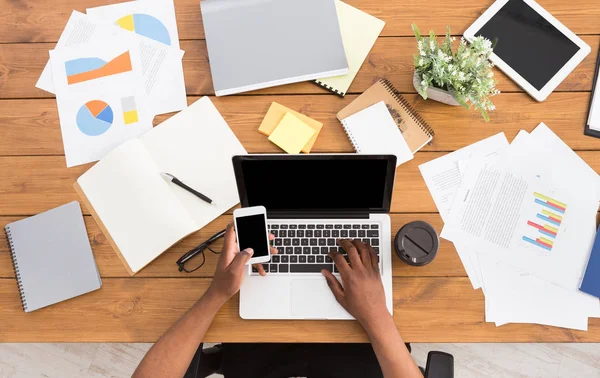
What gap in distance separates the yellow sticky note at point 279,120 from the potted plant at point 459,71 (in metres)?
0.28

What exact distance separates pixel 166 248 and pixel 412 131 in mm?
688

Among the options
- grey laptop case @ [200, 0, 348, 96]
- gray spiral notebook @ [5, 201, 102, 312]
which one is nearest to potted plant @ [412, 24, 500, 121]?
grey laptop case @ [200, 0, 348, 96]

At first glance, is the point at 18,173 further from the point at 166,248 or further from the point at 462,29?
the point at 462,29

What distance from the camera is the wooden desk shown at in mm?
1016

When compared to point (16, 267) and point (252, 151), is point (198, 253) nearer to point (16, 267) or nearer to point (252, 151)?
point (252, 151)

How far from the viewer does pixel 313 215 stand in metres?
1.03

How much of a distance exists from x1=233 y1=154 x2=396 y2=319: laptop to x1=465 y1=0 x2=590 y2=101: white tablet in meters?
0.49

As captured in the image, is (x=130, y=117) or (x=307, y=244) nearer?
(x=307, y=244)

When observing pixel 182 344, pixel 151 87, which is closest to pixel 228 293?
pixel 182 344

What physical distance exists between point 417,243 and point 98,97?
2.98 feet

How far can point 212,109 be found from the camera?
1129mm

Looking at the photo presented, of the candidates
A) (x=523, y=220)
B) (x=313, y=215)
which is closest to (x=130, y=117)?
(x=313, y=215)

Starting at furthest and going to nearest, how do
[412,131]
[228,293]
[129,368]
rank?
[129,368]
[412,131]
[228,293]

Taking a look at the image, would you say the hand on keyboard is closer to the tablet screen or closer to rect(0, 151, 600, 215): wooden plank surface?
rect(0, 151, 600, 215): wooden plank surface
